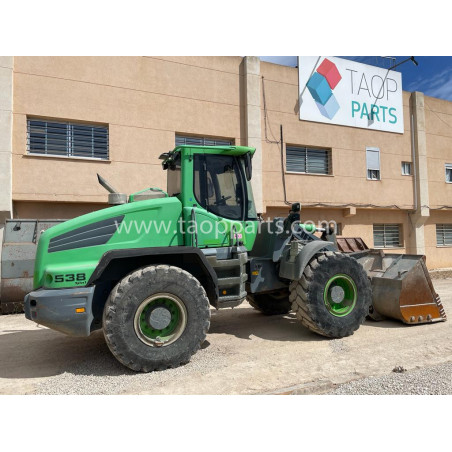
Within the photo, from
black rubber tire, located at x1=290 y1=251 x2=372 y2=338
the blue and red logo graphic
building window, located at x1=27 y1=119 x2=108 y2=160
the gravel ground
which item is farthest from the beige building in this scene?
the gravel ground

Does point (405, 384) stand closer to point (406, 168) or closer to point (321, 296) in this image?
point (321, 296)

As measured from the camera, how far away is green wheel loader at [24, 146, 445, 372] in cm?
429

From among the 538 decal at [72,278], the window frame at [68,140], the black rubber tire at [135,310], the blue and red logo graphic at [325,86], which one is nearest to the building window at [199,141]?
the window frame at [68,140]

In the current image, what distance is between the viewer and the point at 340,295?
5719 mm

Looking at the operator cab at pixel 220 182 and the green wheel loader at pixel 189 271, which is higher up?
the operator cab at pixel 220 182

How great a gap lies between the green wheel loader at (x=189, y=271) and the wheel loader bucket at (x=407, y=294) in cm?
2

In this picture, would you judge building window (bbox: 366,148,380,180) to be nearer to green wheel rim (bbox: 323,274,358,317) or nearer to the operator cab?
green wheel rim (bbox: 323,274,358,317)

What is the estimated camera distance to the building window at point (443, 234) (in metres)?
17.5

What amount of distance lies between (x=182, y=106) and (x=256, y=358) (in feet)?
31.5

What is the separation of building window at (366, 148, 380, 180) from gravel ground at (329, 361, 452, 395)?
12591mm


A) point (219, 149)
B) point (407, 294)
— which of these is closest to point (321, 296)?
point (407, 294)

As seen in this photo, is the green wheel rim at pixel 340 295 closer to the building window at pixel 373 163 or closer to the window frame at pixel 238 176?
the window frame at pixel 238 176

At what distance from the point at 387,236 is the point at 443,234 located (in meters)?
3.60

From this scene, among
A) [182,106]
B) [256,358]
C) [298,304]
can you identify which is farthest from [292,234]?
[182,106]
